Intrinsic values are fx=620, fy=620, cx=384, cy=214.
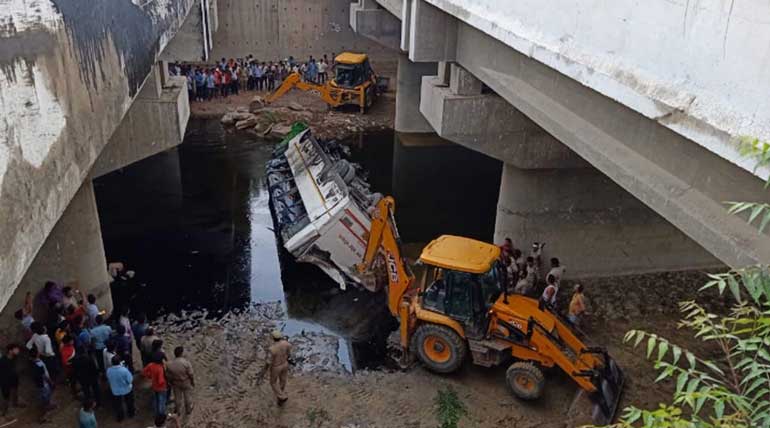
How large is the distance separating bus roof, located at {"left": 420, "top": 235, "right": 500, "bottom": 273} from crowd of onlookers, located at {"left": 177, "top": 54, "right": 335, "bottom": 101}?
17.6 m

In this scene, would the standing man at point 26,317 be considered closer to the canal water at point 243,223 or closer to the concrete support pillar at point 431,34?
the canal water at point 243,223

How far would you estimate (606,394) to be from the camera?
816cm

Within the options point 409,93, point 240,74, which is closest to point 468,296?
point 409,93

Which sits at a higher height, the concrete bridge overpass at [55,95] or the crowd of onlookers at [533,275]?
the concrete bridge overpass at [55,95]

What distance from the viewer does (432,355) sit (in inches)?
371

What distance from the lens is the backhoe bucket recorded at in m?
8.07

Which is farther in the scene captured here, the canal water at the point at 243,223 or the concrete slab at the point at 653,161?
the canal water at the point at 243,223

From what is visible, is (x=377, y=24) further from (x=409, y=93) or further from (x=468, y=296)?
(x=468, y=296)

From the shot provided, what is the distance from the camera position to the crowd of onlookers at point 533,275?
10.3 m

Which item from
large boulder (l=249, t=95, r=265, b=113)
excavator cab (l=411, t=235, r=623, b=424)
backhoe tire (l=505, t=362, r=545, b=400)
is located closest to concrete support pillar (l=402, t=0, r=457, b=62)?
excavator cab (l=411, t=235, r=623, b=424)

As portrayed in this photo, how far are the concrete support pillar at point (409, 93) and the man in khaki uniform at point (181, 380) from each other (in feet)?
Result: 49.6

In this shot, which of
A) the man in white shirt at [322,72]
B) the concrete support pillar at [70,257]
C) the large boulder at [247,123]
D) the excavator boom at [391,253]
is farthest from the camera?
the man in white shirt at [322,72]

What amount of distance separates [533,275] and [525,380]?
3102mm

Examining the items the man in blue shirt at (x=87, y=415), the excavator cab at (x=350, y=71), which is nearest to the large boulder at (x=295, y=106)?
the excavator cab at (x=350, y=71)
